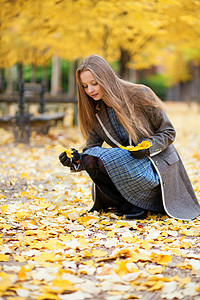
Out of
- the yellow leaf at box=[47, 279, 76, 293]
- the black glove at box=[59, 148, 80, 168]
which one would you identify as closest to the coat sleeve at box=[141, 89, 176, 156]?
the black glove at box=[59, 148, 80, 168]

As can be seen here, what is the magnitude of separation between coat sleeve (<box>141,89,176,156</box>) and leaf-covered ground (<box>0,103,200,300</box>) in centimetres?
57

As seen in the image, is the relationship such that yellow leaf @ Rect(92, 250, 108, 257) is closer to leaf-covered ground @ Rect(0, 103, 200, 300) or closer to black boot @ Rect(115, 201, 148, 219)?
leaf-covered ground @ Rect(0, 103, 200, 300)

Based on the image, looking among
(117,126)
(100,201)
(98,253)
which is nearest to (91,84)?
(117,126)

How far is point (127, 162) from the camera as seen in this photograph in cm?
295

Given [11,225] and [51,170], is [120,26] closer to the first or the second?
[51,170]

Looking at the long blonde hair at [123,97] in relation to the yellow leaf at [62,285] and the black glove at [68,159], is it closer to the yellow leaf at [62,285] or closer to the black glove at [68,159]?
the black glove at [68,159]

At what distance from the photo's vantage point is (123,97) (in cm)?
300

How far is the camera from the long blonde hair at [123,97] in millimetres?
2926

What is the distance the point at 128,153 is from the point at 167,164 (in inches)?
12.5

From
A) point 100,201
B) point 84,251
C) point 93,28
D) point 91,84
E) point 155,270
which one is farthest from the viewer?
point 93,28

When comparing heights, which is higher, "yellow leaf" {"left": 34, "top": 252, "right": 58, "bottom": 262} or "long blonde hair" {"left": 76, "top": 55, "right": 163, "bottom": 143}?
"long blonde hair" {"left": 76, "top": 55, "right": 163, "bottom": 143}

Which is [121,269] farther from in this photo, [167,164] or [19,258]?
[167,164]

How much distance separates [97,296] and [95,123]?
1.64m

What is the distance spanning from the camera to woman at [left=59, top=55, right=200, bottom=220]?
2941mm
